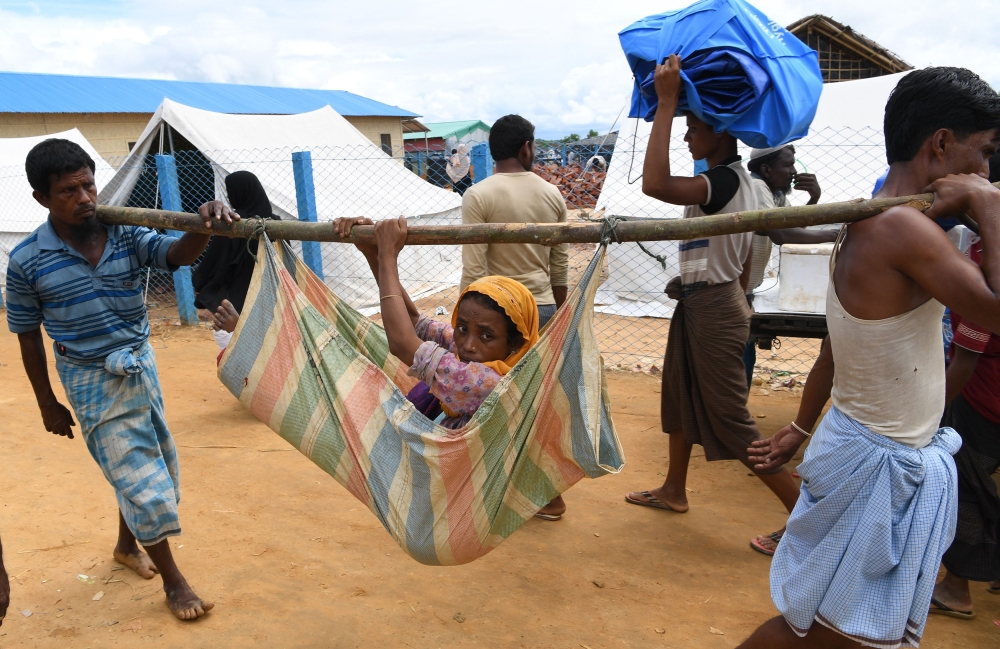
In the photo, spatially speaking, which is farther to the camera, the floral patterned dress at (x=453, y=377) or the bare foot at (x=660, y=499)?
the bare foot at (x=660, y=499)

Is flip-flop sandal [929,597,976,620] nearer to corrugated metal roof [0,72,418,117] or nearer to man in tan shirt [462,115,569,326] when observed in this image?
man in tan shirt [462,115,569,326]

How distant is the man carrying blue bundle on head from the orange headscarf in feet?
1.94

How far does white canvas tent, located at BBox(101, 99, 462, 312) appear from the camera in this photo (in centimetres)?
850

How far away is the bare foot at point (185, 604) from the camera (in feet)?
8.80

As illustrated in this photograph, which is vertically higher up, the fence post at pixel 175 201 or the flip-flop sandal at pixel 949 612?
the fence post at pixel 175 201

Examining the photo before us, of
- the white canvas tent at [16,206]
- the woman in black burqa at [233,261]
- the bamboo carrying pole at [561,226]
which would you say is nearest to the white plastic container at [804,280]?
the bamboo carrying pole at [561,226]

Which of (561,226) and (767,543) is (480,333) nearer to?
(561,226)

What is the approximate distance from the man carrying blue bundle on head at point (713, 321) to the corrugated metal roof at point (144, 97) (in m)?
18.7

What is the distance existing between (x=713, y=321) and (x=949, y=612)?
50.8 inches

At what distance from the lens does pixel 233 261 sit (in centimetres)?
457

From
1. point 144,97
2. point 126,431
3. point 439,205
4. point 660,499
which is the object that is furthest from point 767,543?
point 144,97

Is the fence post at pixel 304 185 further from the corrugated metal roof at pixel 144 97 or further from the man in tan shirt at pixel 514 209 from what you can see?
the corrugated metal roof at pixel 144 97

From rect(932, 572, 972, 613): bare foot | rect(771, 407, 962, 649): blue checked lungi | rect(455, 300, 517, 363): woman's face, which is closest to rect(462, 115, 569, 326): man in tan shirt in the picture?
rect(455, 300, 517, 363): woman's face

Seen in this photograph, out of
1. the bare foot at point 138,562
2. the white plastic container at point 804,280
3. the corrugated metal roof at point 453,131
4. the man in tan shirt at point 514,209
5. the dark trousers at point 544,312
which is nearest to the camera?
the bare foot at point 138,562
